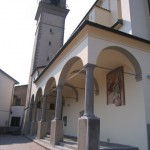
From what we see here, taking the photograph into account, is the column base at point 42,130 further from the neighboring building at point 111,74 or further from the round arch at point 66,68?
the round arch at point 66,68

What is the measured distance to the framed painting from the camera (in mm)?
10078

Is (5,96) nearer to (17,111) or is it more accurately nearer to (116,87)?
(17,111)

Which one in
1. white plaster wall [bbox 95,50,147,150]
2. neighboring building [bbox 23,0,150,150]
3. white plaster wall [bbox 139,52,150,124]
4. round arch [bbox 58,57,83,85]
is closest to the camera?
neighboring building [bbox 23,0,150,150]

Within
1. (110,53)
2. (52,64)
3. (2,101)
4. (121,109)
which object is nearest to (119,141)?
(121,109)

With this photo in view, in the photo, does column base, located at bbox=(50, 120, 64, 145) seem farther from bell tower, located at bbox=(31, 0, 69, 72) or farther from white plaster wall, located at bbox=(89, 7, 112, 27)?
bell tower, located at bbox=(31, 0, 69, 72)

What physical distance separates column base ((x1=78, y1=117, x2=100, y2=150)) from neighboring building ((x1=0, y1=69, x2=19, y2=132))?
17.7 meters

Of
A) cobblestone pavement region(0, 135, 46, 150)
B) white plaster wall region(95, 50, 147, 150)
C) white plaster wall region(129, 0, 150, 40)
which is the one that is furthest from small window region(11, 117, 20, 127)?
white plaster wall region(129, 0, 150, 40)

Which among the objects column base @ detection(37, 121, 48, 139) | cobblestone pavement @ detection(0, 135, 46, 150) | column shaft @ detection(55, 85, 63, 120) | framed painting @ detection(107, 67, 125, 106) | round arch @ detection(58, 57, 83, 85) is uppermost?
round arch @ detection(58, 57, 83, 85)

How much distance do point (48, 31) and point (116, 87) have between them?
16.3m

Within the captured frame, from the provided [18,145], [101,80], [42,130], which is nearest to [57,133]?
[18,145]

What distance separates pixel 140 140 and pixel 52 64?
6944 mm

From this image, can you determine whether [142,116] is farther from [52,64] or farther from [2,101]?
[2,101]

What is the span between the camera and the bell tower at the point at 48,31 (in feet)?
76.3

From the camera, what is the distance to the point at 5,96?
23688 millimetres
